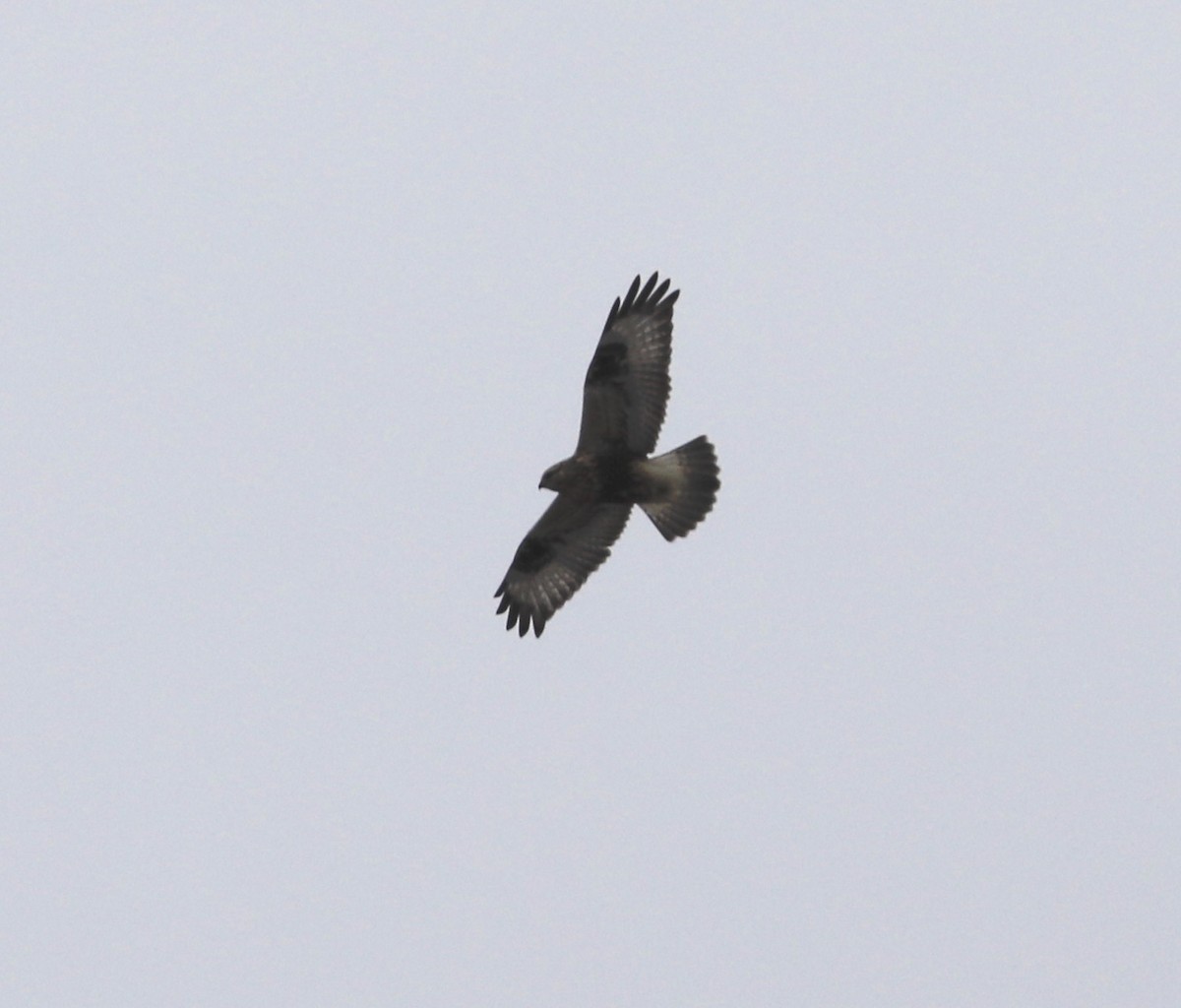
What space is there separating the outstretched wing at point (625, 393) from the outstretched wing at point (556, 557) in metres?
0.60

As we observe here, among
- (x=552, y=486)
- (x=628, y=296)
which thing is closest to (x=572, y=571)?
(x=552, y=486)

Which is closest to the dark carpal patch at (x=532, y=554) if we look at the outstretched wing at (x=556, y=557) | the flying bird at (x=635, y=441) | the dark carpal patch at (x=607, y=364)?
the outstretched wing at (x=556, y=557)

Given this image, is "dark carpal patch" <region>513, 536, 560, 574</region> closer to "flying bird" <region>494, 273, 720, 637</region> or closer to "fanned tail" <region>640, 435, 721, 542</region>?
"flying bird" <region>494, 273, 720, 637</region>

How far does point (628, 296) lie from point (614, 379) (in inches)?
27.1

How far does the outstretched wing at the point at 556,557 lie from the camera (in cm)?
1609

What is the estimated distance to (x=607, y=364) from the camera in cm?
1560

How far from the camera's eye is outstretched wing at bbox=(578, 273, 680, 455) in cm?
1556

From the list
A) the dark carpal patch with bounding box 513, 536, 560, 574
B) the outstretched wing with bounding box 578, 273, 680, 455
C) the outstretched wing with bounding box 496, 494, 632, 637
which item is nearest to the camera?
the outstretched wing with bounding box 578, 273, 680, 455

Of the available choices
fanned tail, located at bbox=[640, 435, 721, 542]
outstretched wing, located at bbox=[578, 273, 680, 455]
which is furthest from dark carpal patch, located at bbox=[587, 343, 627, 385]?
fanned tail, located at bbox=[640, 435, 721, 542]

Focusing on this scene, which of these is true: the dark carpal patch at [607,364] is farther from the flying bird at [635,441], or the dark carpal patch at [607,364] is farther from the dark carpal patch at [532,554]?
the dark carpal patch at [532,554]

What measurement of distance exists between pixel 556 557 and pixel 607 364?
1647mm

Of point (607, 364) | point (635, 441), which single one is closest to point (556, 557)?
point (635, 441)

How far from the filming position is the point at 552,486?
15.7 m

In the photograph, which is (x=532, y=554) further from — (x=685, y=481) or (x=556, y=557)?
(x=685, y=481)
